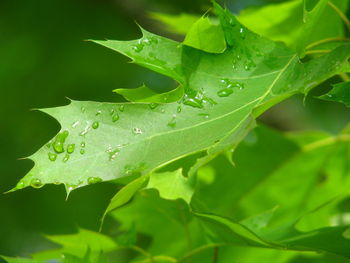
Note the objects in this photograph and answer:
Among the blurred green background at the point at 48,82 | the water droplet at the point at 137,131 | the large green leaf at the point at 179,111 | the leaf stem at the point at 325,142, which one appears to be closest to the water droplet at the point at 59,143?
the large green leaf at the point at 179,111

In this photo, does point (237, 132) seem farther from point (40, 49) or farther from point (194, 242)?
point (40, 49)

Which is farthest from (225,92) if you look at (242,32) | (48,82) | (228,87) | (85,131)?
(48,82)

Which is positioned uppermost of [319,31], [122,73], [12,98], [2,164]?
[319,31]

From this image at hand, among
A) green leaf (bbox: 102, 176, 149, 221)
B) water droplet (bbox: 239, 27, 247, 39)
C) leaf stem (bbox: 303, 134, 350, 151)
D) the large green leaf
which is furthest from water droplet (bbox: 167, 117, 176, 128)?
leaf stem (bbox: 303, 134, 350, 151)

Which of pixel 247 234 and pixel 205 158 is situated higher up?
pixel 205 158

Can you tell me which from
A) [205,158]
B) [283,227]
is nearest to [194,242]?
[283,227]

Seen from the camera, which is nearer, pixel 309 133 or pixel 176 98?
pixel 176 98

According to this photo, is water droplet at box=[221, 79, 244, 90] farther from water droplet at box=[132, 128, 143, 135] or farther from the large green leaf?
water droplet at box=[132, 128, 143, 135]
